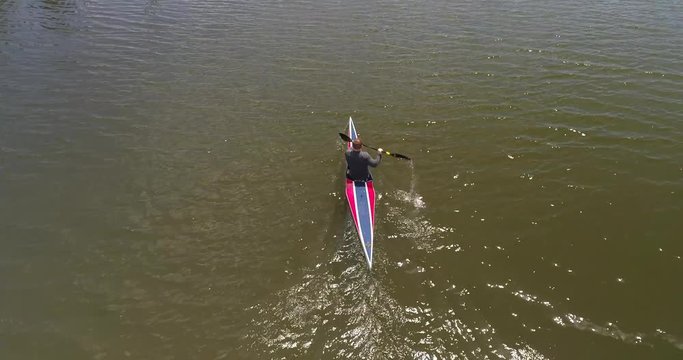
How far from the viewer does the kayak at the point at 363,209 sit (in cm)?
1313

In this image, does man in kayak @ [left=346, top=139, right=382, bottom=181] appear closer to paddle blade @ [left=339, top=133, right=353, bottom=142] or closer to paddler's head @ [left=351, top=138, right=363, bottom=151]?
paddler's head @ [left=351, top=138, right=363, bottom=151]

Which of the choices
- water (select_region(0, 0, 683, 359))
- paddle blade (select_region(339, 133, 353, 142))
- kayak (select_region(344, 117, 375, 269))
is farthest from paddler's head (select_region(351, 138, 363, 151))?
paddle blade (select_region(339, 133, 353, 142))

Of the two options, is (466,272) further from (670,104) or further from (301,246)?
(670,104)

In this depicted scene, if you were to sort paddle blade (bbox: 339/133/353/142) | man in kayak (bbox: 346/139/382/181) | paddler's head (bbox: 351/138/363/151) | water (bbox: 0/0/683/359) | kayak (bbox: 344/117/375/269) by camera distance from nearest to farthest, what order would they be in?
water (bbox: 0/0/683/359) → kayak (bbox: 344/117/375/269) → paddler's head (bbox: 351/138/363/151) → man in kayak (bbox: 346/139/382/181) → paddle blade (bbox: 339/133/353/142)

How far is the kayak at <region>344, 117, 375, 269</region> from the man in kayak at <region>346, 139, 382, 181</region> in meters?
0.22

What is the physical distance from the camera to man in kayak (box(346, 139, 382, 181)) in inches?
596

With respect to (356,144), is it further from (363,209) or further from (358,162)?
(363,209)

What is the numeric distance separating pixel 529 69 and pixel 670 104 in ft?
21.7

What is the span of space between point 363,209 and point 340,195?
5.72 feet

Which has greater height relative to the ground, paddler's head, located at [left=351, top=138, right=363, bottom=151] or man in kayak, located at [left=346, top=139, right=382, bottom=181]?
paddler's head, located at [left=351, top=138, right=363, bottom=151]

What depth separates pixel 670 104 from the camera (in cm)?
2000

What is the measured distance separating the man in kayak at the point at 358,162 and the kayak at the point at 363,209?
0.22 metres

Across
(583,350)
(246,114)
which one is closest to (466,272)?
(583,350)

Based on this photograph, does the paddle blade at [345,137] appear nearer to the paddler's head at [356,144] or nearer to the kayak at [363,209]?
the kayak at [363,209]
